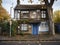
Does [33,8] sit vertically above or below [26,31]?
above

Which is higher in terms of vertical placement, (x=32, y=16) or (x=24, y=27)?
(x=32, y=16)

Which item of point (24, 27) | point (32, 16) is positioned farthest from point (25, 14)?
point (24, 27)

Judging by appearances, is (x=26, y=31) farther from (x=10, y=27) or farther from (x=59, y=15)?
(x=59, y=15)

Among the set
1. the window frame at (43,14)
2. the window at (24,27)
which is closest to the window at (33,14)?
the window frame at (43,14)

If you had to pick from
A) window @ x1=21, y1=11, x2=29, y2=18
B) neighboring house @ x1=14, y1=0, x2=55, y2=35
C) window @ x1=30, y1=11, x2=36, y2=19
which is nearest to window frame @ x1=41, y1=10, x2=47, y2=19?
neighboring house @ x1=14, y1=0, x2=55, y2=35

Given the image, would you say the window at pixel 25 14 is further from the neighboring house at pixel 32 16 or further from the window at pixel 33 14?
the window at pixel 33 14

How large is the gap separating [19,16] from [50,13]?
1091 cm

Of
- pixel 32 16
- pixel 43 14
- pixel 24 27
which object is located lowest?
pixel 24 27

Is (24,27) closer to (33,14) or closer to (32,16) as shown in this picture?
(32,16)

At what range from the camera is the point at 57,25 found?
156ft

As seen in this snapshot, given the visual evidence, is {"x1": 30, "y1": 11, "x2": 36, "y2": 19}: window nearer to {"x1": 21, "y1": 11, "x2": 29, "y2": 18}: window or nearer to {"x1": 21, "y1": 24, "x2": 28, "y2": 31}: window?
{"x1": 21, "y1": 11, "x2": 29, "y2": 18}: window

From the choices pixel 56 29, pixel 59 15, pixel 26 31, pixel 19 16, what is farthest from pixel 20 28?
pixel 59 15

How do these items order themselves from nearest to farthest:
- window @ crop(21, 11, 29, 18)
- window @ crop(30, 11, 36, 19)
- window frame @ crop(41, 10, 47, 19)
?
window @ crop(21, 11, 29, 18), window frame @ crop(41, 10, 47, 19), window @ crop(30, 11, 36, 19)

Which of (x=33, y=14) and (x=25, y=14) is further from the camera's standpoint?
(x=33, y=14)
